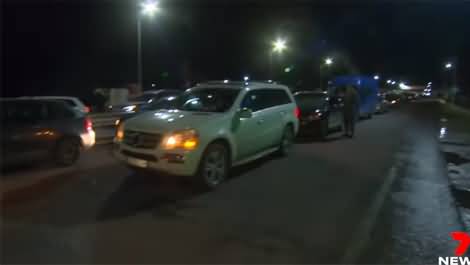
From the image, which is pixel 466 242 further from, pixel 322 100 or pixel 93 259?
pixel 322 100

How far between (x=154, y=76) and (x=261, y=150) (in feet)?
175

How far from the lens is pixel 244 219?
226 inches

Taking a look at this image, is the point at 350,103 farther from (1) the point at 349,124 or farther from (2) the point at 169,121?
(2) the point at 169,121

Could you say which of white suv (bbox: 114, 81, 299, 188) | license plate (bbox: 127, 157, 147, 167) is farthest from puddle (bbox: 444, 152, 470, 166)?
license plate (bbox: 127, 157, 147, 167)

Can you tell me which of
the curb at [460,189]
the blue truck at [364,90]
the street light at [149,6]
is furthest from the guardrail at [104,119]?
the curb at [460,189]

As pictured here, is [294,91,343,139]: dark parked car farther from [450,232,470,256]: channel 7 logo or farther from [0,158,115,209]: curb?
[450,232,470,256]: channel 7 logo

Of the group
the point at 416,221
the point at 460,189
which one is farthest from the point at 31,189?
the point at 460,189

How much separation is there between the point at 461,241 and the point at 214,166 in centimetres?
399

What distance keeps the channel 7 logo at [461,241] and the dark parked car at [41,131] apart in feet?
24.9

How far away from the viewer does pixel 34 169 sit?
345 inches

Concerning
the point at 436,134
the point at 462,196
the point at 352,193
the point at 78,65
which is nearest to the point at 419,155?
the point at 462,196

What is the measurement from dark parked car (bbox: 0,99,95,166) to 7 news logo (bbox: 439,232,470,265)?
756cm

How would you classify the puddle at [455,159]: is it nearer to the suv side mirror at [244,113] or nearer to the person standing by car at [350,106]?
the person standing by car at [350,106]

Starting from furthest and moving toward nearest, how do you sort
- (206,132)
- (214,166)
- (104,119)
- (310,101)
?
(104,119) → (310,101) → (214,166) → (206,132)
